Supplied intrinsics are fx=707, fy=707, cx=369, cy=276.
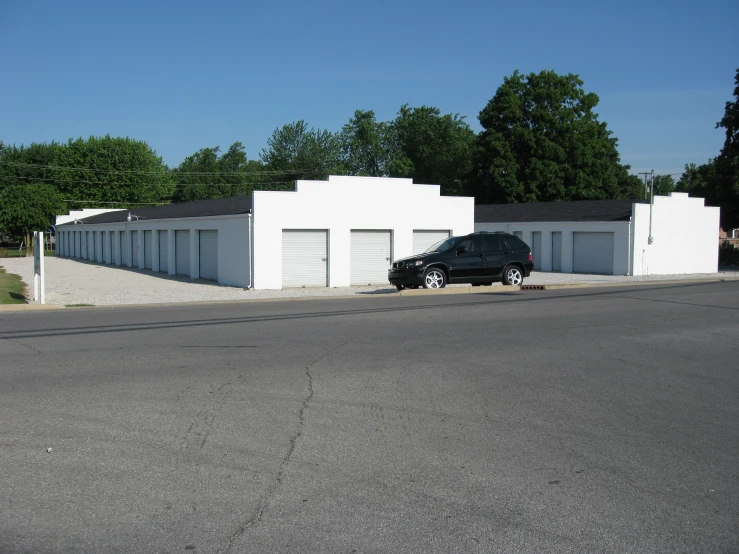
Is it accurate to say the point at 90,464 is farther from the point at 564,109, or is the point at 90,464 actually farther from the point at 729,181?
the point at 564,109

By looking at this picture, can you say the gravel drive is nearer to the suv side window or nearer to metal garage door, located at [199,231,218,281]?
metal garage door, located at [199,231,218,281]

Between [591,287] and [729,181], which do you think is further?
[729,181]

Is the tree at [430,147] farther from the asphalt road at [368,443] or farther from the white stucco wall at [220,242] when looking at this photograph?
the asphalt road at [368,443]

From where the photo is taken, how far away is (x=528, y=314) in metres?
16.1

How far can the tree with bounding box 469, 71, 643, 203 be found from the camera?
59406 mm

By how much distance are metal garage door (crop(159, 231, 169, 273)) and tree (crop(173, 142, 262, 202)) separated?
175ft

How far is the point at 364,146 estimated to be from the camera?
87.0 metres

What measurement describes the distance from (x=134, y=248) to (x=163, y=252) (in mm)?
6778

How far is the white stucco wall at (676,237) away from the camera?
35906 millimetres

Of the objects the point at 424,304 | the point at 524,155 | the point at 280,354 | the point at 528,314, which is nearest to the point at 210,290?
the point at 424,304

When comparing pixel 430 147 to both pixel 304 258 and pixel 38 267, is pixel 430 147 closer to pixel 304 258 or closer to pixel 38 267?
pixel 304 258

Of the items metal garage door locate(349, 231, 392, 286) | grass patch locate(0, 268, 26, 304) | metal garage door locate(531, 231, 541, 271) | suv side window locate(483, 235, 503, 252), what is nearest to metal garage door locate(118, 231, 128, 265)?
grass patch locate(0, 268, 26, 304)

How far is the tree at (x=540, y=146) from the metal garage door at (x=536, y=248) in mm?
18761

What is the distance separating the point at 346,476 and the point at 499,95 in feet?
195
